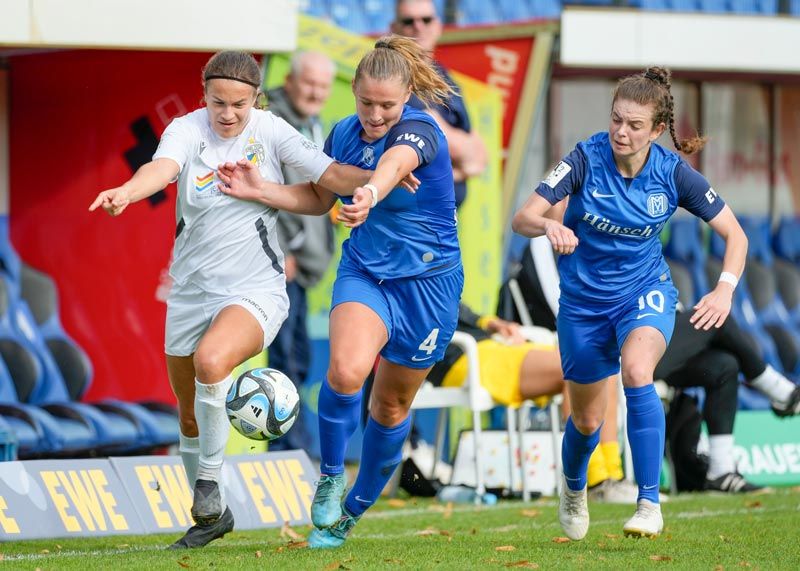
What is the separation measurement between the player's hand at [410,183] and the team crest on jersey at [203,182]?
2.77 feet

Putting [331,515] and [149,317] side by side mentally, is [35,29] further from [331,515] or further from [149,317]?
[331,515]

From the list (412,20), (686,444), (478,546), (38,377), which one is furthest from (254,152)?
(686,444)

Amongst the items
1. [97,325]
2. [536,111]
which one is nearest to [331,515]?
[97,325]

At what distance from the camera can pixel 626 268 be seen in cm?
711

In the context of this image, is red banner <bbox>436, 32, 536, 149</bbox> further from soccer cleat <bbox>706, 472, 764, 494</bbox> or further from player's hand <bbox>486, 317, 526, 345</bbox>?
soccer cleat <bbox>706, 472, 764, 494</bbox>

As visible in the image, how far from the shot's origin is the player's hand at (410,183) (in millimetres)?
6484

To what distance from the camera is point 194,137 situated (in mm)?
6742

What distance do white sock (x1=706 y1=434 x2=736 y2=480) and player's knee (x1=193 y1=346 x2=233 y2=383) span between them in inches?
188

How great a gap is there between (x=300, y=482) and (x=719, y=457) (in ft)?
10.7

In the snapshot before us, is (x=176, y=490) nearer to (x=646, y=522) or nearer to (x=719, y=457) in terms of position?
(x=646, y=522)

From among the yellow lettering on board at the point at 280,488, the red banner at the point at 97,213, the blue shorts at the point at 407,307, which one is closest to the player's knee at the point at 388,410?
the blue shorts at the point at 407,307

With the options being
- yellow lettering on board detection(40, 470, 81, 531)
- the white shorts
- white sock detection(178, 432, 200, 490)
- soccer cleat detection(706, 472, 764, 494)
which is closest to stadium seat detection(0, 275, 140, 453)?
yellow lettering on board detection(40, 470, 81, 531)

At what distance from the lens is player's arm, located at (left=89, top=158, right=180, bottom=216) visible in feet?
19.9

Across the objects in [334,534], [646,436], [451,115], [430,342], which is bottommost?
[334,534]
